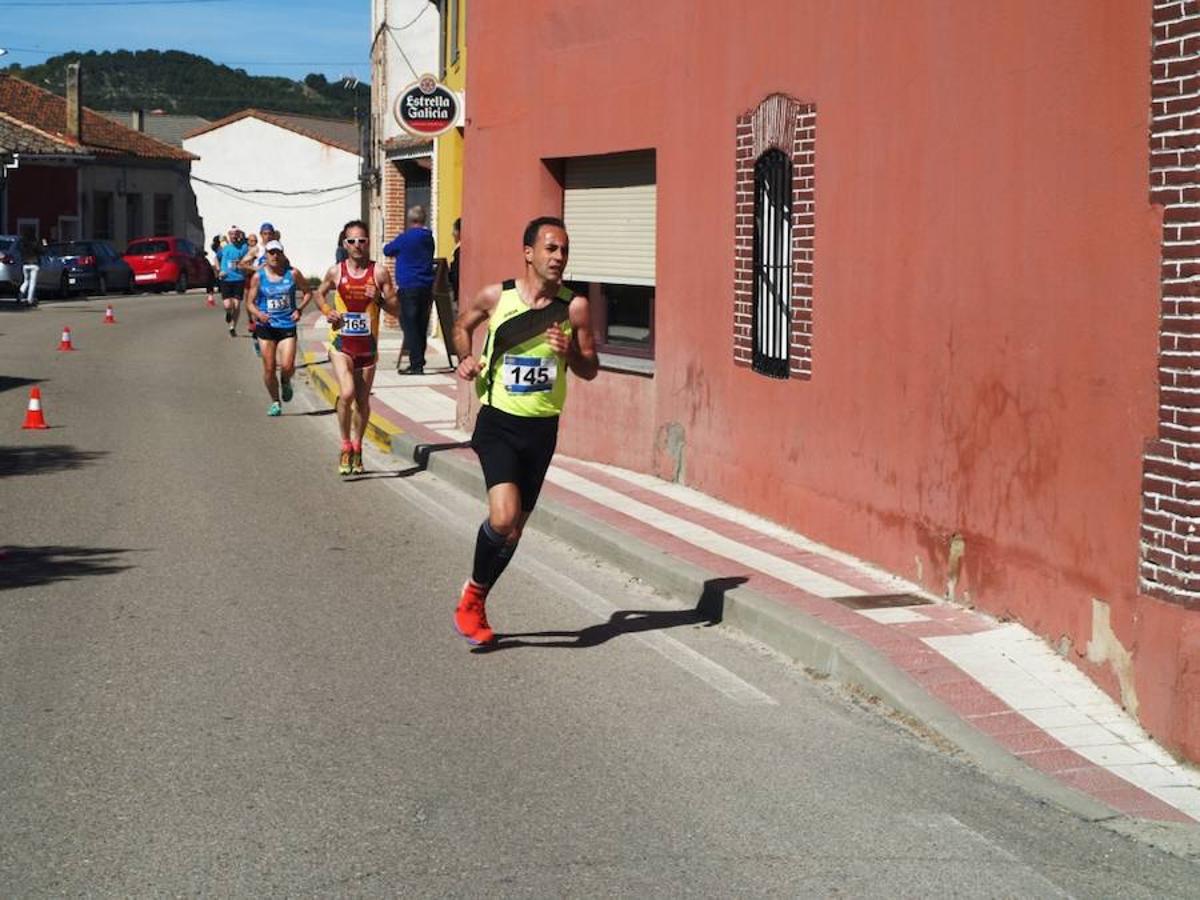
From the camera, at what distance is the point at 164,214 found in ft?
254

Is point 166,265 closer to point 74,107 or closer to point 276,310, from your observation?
point 74,107

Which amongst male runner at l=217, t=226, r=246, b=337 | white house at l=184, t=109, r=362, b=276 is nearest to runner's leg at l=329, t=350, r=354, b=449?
male runner at l=217, t=226, r=246, b=337

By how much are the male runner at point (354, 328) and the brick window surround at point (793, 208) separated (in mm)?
3424

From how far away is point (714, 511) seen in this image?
1197 centimetres

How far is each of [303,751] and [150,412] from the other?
13387 mm

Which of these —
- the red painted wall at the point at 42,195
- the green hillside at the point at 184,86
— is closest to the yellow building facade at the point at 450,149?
the red painted wall at the point at 42,195

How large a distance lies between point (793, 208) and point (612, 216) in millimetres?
3659

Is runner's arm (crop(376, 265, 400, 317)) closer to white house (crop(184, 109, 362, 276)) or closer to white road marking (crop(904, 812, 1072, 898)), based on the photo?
white road marking (crop(904, 812, 1072, 898))

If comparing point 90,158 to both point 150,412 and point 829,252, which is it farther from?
point 829,252

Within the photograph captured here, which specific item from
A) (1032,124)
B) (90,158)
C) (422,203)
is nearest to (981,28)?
(1032,124)

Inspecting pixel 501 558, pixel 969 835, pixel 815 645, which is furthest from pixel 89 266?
pixel 969 835

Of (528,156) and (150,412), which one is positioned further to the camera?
(150,412)

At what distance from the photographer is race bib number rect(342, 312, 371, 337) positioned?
47.5 ft

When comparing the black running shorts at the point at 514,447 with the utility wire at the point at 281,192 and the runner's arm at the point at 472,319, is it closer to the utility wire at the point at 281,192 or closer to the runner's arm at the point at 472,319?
the runner's arm at the point at 472,319
